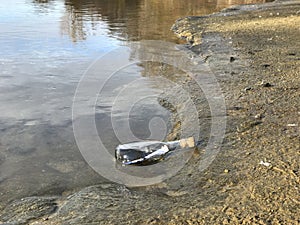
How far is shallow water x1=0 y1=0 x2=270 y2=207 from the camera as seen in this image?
4.11 m

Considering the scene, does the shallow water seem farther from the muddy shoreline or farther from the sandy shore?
the sandy shore

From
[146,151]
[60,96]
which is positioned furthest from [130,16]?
[146,151]

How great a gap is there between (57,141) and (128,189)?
5.53 ft

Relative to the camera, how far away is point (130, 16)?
16.9 meters

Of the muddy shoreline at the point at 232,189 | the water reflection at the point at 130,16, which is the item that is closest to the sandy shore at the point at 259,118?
the muddy shoreline at the point at 232,189

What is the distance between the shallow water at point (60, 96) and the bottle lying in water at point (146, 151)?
38 cm

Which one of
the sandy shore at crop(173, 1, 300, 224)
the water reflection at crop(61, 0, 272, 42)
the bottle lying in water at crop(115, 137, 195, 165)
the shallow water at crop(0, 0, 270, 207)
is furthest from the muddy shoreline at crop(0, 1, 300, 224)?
the water reflection at crop(61, 0, 272, 42)

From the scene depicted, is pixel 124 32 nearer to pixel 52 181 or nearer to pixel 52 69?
pixel 52 69

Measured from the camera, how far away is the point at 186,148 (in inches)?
169

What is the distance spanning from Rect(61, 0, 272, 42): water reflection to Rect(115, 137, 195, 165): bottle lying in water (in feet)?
25.8

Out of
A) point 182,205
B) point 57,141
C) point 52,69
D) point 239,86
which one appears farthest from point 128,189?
point 52,69

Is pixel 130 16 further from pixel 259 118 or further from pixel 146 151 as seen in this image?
pixel 146 151

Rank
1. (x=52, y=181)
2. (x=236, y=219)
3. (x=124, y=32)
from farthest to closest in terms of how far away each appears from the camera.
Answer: (x=124, y=32) < (x=52, y=181) < (x=236, y=219)

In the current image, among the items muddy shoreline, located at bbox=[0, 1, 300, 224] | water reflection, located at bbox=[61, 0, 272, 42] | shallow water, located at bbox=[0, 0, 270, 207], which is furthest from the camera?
water reflection, located at bbox=[61, 0, 272, 42]
